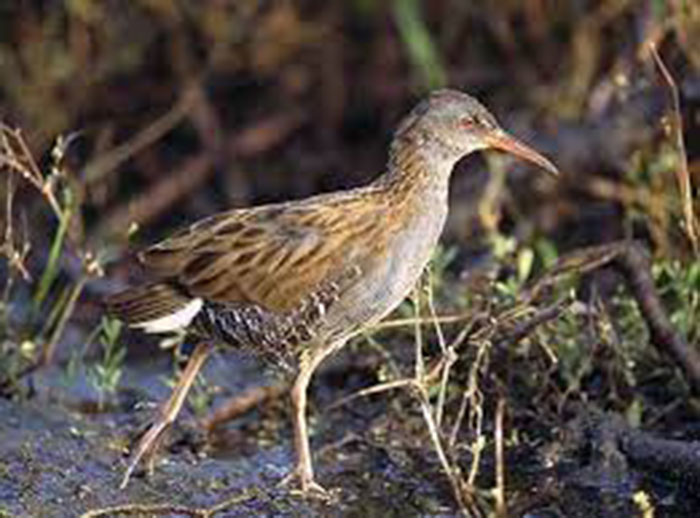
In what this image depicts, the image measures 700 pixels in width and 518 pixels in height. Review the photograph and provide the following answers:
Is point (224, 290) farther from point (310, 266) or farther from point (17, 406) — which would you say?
point (17, 406)

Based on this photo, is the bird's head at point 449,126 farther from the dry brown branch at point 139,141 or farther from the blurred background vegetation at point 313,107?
the dry brown branch at point 139,141

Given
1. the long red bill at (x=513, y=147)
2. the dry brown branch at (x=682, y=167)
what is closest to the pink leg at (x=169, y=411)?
the long red bill at (x=513, y=147)

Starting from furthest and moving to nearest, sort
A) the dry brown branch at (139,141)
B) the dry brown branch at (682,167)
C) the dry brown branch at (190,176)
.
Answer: the dry brown branch at (190,176)
the dry brown branch at (139,141)
the dry brown branch at (682,167)

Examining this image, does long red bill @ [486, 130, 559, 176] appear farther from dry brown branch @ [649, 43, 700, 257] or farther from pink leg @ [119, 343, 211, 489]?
pink leg @ [119, 343, 211, 489]

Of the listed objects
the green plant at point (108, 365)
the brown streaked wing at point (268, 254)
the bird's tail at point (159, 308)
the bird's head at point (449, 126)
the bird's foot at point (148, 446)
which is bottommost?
the bird's foot at point (148, 446)

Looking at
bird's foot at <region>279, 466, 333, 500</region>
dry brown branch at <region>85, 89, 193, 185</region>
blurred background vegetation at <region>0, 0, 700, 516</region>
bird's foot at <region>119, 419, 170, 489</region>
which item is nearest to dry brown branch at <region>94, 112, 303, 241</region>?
blurred background vegetation at <region>0, 0, 700, 516</region>

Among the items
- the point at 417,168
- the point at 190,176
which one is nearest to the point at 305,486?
the point at 417,168

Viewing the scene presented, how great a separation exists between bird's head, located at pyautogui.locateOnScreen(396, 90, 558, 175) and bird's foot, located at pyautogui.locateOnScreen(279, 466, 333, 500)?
1005 millimetres

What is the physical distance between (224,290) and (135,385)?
4.82 ft

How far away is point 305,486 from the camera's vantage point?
17.1ft

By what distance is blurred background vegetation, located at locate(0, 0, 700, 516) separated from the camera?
722 centimetres

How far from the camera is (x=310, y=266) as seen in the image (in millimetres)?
5191

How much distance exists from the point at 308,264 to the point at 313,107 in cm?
351

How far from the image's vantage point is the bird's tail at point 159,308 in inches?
208
